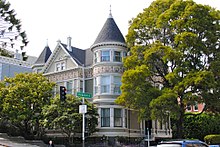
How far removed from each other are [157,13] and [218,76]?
8.90 m

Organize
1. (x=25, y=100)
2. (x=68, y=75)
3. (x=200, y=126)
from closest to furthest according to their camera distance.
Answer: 1. (x=25, y=100)
2. (x=68, y=75)
3. (x=200, y=126)

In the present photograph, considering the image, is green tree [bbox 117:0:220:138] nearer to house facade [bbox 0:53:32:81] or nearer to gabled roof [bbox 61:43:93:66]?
gabled roof [bbox 61:43:93:66]

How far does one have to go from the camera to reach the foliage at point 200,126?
171ft

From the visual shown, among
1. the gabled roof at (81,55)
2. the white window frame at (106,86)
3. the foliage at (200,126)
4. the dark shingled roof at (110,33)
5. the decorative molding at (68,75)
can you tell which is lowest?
the foliage at (200,126)

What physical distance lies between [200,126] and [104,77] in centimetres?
2223

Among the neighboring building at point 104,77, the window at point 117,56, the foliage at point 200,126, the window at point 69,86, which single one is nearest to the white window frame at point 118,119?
the neighboring building at point 104,77

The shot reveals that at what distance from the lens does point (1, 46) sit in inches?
2381

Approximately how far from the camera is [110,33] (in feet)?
126

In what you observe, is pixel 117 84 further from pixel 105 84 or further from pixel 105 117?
pixel 105 117

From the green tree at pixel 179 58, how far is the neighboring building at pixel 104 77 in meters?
3.31

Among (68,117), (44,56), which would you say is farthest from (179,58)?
(44,56)

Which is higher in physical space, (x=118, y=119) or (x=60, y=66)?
(x=60, y=66)

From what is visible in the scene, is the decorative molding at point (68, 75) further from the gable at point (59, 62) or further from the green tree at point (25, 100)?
the green tree at point (25, 100)

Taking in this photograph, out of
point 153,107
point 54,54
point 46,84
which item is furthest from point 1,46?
point 153,107
